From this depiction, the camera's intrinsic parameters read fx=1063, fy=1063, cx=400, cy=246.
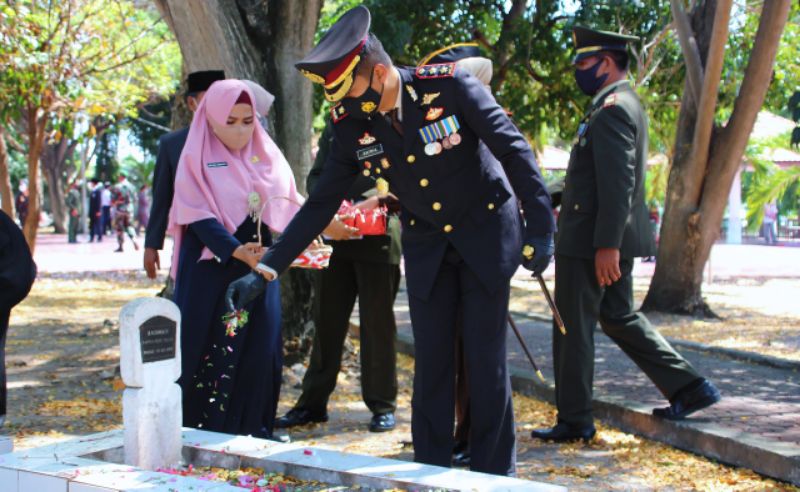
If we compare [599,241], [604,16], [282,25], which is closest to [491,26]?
[604,16]

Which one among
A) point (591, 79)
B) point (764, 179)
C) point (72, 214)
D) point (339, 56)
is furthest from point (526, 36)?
point (72, 214)

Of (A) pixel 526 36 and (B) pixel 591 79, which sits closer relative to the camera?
(B) pixel 591 79

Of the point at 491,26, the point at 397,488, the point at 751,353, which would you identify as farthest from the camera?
the point at 491,26

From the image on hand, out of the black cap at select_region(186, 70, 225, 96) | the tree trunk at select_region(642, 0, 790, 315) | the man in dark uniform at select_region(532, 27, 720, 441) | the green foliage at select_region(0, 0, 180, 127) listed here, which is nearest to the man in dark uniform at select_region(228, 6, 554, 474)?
the man in dark uniform at select_region(532, 27, 720, 441)

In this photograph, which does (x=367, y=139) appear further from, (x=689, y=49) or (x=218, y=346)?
(x=689, y=49)

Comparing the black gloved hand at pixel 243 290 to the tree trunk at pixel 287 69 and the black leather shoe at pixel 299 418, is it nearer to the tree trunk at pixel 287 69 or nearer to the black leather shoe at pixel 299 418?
the black leather shoe at pixel 299 418

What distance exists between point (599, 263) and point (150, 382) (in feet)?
8.62

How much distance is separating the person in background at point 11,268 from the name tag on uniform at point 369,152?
2.22 m

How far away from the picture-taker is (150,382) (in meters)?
4.45

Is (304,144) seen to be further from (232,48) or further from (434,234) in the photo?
(434,234)

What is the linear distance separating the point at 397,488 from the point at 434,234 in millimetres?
1229

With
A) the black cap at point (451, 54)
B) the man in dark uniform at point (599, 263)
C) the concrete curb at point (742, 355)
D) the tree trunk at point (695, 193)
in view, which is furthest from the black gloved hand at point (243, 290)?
the tree trunk at point (695, 193)

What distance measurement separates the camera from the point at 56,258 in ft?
89.6

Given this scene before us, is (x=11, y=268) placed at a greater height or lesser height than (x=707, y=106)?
lesser
